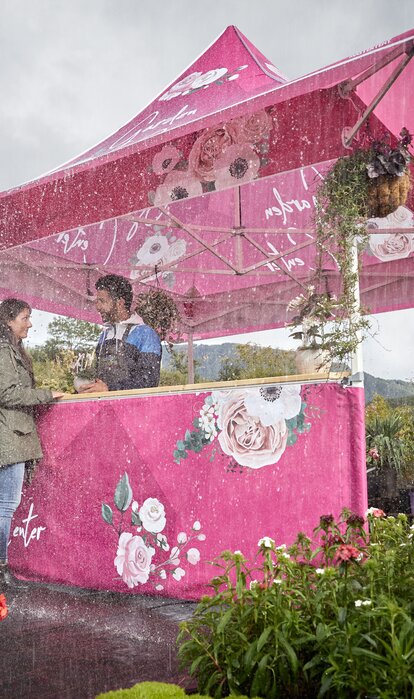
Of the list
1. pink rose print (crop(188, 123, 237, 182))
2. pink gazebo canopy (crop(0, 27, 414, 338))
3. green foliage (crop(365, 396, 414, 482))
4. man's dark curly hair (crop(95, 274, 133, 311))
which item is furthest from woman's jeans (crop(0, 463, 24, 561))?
green foliage (crop(365, 396, 414, 482))

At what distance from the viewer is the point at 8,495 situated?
468cm

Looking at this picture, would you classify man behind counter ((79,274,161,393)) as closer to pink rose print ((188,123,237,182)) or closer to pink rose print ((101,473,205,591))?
pink rose print ((101,473,205,591))

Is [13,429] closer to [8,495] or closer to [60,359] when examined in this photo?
[8,495]

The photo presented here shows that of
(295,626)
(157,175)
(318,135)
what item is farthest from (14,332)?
(295,626)

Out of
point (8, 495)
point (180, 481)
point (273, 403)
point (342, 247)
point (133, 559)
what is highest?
point (342, 247)

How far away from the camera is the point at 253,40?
6129 millimetres

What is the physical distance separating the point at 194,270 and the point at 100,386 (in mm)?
2686

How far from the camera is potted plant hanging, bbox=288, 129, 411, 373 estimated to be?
374cm

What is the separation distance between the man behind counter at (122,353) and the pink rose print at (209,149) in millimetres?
1089

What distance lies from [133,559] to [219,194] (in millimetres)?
3971

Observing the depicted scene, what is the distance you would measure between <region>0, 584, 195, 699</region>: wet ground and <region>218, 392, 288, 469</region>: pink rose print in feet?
2.93

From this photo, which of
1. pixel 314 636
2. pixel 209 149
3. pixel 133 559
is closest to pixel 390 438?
pixel 133 559

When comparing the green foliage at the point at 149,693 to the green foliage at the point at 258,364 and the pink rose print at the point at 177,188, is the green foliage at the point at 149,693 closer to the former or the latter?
the green foliage at the point at 258,364

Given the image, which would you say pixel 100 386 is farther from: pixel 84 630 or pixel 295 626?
pixel 295 626
